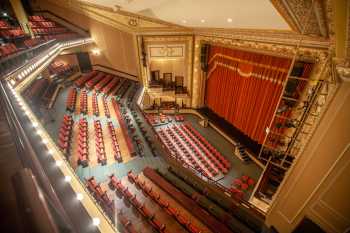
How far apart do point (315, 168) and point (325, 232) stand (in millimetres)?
788

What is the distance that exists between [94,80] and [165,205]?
6.97 m

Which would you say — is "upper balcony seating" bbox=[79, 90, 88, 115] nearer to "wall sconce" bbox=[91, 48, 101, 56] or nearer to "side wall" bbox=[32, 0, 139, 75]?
"side wall" bbox=[32, 0, 139, 75]

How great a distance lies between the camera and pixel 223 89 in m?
6.81

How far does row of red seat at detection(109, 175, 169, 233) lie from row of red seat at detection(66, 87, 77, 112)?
10.8 feet

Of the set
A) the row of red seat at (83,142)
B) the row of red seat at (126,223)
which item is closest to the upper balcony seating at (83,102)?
the row of red seat at (83,142)

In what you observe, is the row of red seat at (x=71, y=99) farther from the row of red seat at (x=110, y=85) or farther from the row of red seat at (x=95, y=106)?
the row of red seat at (x=110, y=85)

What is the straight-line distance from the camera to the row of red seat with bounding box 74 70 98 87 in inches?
311

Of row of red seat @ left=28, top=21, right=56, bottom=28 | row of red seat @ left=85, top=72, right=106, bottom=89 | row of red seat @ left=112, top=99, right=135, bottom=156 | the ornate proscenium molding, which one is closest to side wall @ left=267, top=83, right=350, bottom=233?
the ornate proscenium molding

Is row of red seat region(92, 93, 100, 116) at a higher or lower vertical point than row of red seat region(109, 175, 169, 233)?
higher

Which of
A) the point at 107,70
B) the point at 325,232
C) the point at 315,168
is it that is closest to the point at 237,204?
the point at 325,232

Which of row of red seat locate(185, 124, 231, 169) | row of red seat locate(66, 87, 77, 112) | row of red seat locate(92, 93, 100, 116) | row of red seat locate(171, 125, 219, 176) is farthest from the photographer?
row of red seat locate(92, 93, 100, 116)

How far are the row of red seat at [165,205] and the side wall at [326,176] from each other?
1560mm

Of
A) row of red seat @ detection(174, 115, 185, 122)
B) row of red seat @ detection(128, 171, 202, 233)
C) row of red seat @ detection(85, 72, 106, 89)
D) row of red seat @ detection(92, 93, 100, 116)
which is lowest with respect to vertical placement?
row of red seat @ detection(174, 115, 185, 122)

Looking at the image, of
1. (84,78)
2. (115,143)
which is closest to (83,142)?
(115,143)
